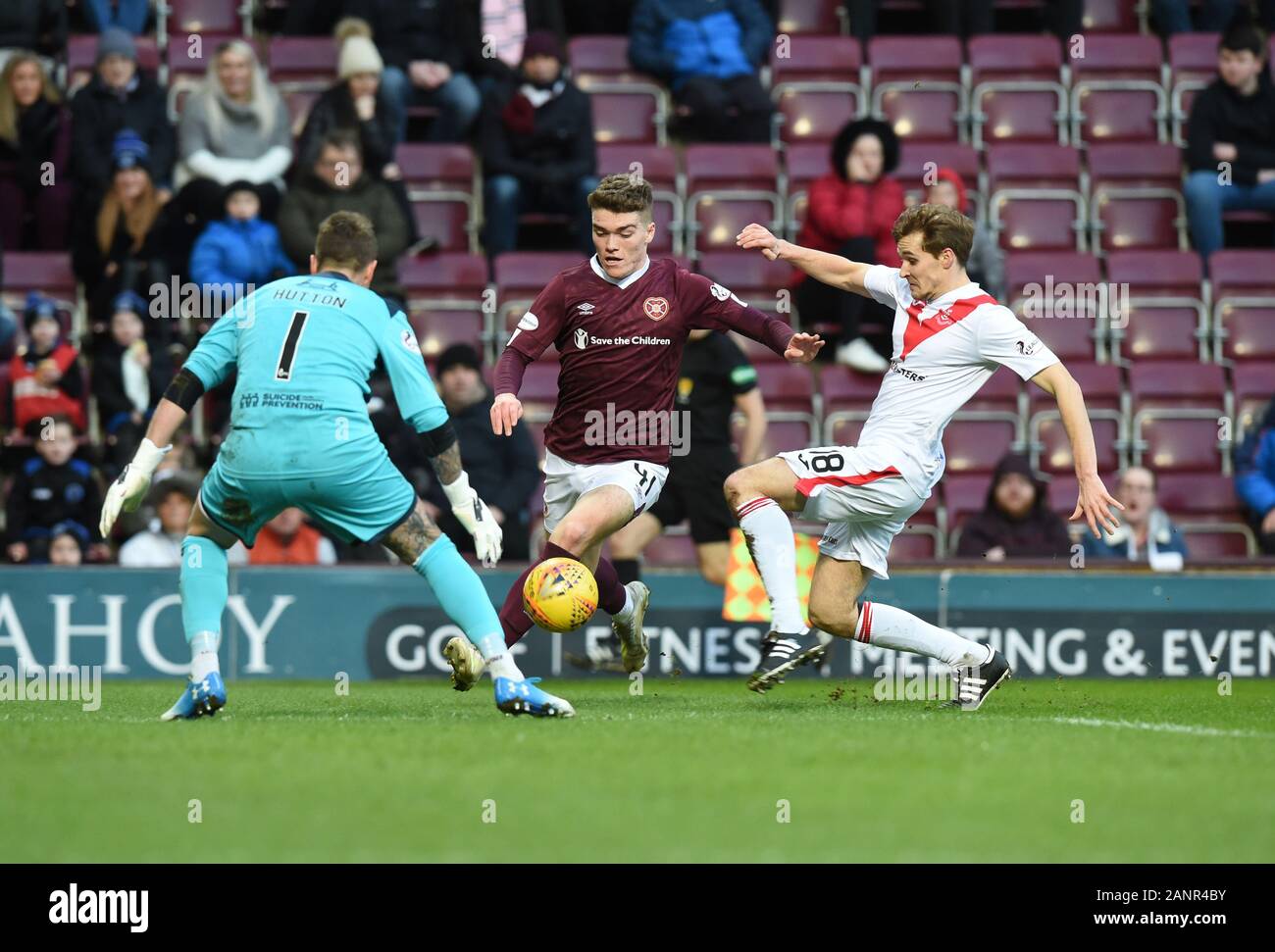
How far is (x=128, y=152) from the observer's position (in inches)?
555

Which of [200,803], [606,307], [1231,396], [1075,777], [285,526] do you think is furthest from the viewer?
[1231,396]

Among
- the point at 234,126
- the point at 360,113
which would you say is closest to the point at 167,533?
the point at 234,126

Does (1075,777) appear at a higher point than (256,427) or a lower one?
lower

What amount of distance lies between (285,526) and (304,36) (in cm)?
534

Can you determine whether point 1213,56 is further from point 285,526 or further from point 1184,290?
point 285,526

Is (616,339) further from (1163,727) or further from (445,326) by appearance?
(445,326)

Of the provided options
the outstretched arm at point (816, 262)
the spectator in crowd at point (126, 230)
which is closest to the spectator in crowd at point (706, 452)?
the outstretched arm at point (816, 262)

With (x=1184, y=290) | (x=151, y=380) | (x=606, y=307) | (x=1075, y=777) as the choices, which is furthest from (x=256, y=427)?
(x=1184, y=290)

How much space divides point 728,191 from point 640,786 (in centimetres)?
976

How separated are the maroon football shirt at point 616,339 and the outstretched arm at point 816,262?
0.29 meters

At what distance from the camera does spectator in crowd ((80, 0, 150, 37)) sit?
52.2 feet

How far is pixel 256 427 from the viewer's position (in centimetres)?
745

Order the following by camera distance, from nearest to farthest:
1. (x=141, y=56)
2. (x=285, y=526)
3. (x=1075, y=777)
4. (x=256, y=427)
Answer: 1. (x=1075, y=777)
2. (x=256, y=427)
3. (x=285, y=526)
4. (x=141, y=56)

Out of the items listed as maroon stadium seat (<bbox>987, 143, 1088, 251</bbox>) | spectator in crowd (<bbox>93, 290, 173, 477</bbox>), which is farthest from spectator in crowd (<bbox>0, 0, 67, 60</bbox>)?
maroon stadium seat (<bbox>987, 143, 1088, 251</bbox>)
